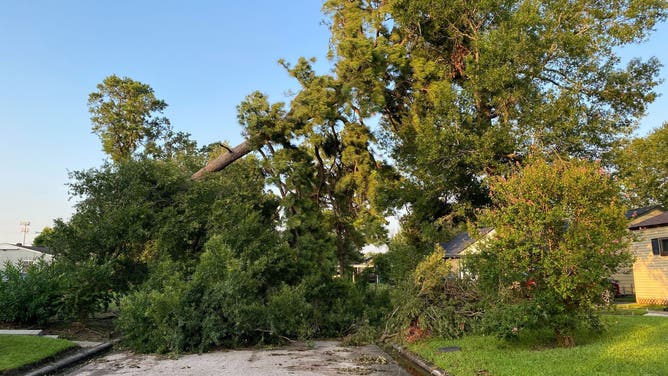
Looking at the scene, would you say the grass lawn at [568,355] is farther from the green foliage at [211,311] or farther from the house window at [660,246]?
the house window at [660,246]

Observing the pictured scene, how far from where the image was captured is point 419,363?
9.16 metres

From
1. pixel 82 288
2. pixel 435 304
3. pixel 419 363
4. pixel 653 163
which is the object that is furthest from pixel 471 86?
pixel 653 163

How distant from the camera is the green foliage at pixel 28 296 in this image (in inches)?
486

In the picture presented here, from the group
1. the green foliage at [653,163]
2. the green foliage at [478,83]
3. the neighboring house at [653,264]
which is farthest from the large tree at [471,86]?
the green foliage at [653,163]

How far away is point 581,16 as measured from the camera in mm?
16578

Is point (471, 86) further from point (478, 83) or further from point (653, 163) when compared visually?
point (653, 163)

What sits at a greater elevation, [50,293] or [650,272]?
[650,272]

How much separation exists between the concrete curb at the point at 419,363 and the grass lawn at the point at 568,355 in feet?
0.44

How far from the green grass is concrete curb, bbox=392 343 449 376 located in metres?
7.53

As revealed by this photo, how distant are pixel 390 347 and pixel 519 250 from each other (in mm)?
5124

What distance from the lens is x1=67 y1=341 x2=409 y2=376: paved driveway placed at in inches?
343

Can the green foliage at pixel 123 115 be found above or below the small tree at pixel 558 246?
above

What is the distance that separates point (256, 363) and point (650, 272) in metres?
18.0

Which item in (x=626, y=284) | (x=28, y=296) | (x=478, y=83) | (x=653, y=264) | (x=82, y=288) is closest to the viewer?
(x=28, y=296)
